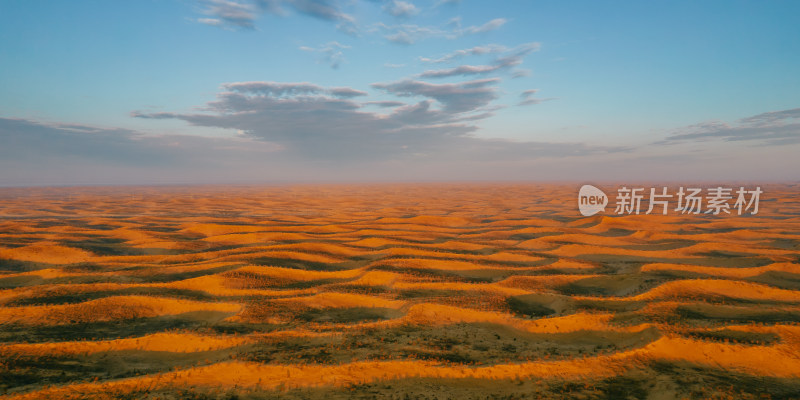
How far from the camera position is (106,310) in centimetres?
1376

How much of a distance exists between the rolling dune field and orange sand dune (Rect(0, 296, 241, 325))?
7cm

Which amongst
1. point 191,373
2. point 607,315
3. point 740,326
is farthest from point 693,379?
point 191,373

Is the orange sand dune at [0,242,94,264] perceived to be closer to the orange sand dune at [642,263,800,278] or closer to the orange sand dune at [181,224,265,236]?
the orange sand dune at [181,224,265,236]

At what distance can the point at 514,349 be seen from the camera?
424 inches

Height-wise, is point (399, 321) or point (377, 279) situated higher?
point (377, 279)

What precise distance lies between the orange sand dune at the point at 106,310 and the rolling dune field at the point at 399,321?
0.07m

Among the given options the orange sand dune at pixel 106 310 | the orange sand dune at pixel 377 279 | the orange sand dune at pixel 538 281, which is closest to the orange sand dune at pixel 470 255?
the orange sand dune at pixel 538 281

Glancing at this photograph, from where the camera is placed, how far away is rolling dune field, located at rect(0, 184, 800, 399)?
28.5ft

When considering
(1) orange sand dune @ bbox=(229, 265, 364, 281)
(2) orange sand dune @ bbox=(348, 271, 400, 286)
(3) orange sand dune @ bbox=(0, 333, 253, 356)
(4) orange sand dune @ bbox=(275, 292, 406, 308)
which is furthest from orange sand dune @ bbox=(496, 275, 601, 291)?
(3) orange sand dune @ bbox=(0, 333, 253, 356)

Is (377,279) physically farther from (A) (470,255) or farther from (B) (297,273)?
(A) (470,255)

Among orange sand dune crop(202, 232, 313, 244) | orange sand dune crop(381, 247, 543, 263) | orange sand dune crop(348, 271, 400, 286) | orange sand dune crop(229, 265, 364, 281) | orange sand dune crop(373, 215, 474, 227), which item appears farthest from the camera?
orange sand dune crop(373, 215, 474, 227)

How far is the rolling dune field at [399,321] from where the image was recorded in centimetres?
867

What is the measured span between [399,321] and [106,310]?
11506mm

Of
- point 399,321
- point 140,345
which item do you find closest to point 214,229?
point 140,345
